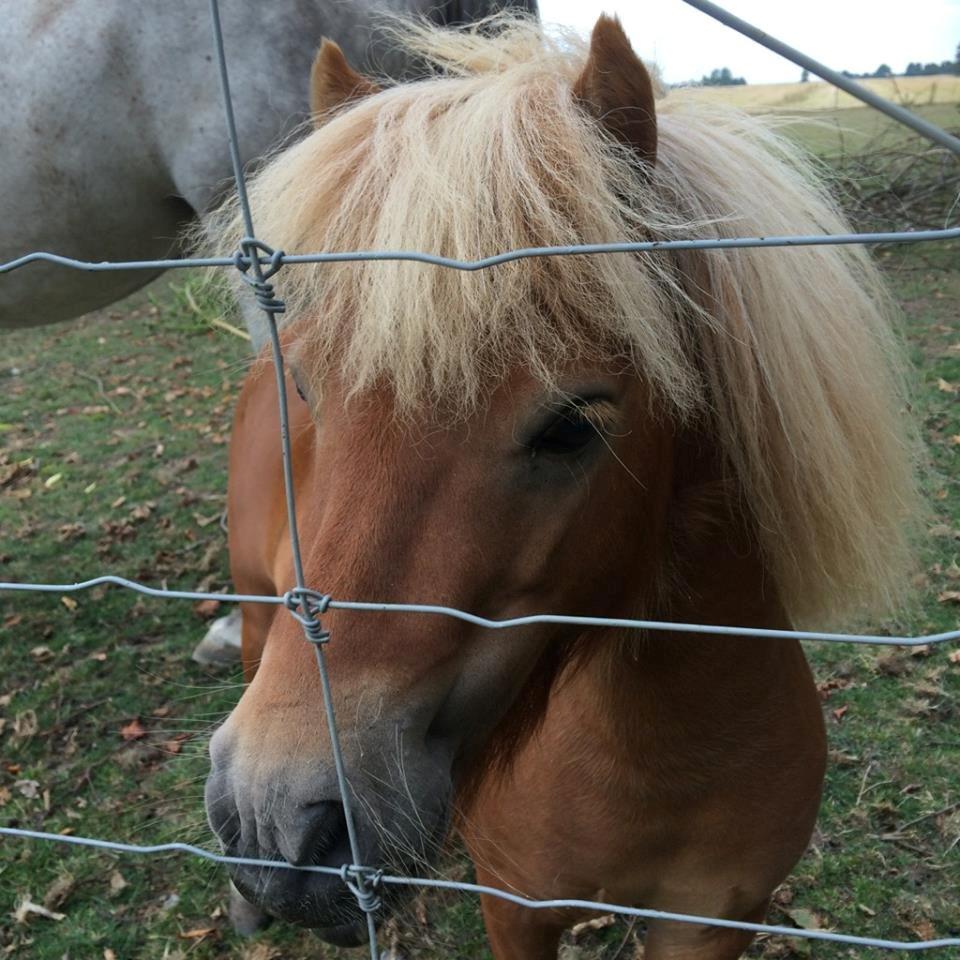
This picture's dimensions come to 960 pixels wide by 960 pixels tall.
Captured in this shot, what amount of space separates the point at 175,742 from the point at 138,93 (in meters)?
1.87

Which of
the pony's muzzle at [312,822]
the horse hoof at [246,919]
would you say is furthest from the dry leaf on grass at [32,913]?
the pony's muzzle at [312,822]

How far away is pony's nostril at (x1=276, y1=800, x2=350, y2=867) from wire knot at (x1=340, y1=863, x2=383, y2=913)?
0.07 feet

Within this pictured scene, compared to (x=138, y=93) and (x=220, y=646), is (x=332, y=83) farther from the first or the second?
(x=220, y=646)

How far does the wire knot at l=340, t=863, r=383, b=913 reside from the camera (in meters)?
1.01

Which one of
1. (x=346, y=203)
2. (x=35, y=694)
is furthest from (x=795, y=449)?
(x=35, y=694)

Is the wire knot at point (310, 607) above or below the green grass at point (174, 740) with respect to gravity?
above

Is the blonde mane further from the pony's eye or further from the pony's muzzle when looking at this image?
the pony's muzzle

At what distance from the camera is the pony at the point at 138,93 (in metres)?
2.46

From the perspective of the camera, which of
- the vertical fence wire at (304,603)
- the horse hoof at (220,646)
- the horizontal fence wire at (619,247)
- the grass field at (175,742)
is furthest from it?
the horse hoof at (220,646)

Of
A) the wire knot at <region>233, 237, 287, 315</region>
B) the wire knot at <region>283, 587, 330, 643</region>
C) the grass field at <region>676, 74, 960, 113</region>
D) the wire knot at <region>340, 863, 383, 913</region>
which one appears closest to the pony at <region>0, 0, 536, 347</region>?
the grass field at <region>676, 74, 960, 113</region>

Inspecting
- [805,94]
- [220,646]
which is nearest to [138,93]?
[220,646]

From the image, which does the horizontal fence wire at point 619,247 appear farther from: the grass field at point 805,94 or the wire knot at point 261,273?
the grass field at point 805,94

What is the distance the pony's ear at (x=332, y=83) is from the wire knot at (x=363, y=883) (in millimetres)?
1083

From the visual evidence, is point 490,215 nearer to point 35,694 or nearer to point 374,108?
point 374,108
